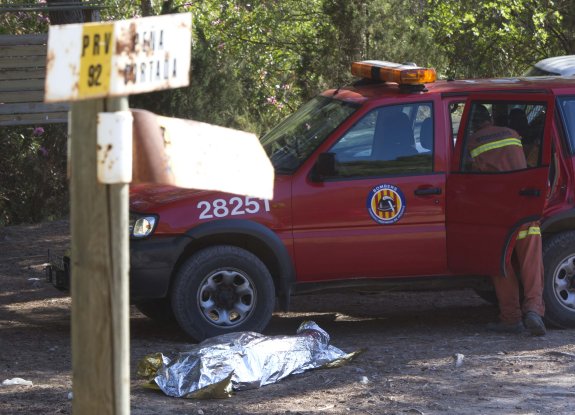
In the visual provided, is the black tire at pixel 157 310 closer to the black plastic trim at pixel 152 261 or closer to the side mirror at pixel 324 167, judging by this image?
the black plastic trim at pixel 152 261

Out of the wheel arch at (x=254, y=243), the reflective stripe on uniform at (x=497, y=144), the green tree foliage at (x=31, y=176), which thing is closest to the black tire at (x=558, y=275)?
the reflective stripe on uniform at (x=497, y=144)

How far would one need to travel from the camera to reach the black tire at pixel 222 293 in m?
7.38

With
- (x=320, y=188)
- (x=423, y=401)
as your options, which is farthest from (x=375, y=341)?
(x=423, y=401)

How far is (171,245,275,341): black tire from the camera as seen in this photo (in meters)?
7.38

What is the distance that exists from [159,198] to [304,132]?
1204 mm

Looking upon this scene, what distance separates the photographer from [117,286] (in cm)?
287

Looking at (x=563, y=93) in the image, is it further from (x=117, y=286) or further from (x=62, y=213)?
(x=62, y=213)

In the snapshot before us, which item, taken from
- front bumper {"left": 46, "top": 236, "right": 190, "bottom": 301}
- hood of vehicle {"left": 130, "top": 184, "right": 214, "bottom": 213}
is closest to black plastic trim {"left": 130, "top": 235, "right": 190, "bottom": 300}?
front bumper {"left": 46, "top": 236, "right": 190, "bottom": 301}

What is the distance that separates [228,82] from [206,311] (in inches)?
228

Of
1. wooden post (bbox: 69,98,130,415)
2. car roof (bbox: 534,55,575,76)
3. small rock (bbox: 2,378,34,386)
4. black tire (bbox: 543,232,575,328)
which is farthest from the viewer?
car roof (bbox: 534,55,575,76)

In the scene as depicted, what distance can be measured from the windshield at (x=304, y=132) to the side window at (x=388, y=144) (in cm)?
16

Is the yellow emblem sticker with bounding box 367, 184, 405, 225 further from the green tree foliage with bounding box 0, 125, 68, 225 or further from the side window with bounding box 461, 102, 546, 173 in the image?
the green tree foliage with bounding box 0, 125, 68, 225

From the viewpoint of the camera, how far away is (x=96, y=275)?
2.86 m

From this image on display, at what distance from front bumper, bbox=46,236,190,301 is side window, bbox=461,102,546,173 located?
213 centimetres
